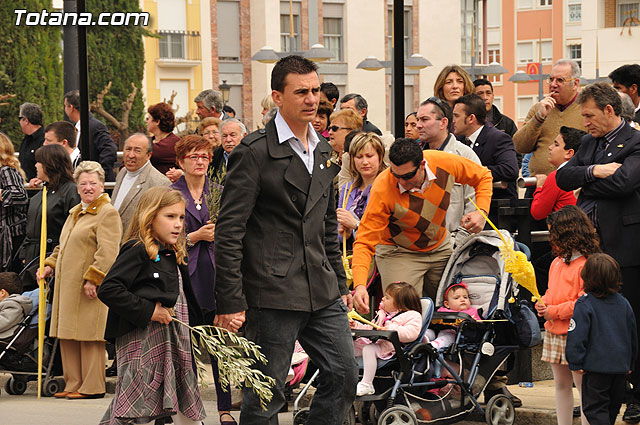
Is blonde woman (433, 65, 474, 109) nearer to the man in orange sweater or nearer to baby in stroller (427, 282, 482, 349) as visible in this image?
the man in orange sweater

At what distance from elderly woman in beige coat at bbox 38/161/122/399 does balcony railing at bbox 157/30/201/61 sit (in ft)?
143

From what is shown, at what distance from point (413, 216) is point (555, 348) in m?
1.46

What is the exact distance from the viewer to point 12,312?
11.0 meters

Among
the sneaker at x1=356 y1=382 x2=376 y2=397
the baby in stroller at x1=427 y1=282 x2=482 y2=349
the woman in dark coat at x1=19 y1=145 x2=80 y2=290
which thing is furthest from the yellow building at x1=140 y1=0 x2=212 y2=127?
Result: the sneaker at x1=356 y1=382 x2=376 y2=397

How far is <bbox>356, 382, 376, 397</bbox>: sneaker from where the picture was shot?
8.05 metres

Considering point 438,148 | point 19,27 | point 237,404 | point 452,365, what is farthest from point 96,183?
point 19,27

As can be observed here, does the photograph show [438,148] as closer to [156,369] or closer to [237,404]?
[237,404]

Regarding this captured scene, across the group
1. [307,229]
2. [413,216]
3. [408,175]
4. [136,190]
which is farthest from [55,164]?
[307,229]

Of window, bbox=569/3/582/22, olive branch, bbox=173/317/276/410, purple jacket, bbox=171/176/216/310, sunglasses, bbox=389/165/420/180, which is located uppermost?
window, bbox=569/3/582/22

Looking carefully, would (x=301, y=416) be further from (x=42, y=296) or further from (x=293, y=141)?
(x=42, y=296)

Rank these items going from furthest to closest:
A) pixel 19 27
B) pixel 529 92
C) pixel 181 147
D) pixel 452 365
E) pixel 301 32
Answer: pixel 529 92 → pixel 301 32 → pixel 19 27 → pixel 181 147 → pixel 452 365

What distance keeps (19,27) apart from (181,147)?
3145 centimetres

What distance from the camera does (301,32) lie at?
54.2 m

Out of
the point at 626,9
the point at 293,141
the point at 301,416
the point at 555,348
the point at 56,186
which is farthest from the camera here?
the point at 626,9
